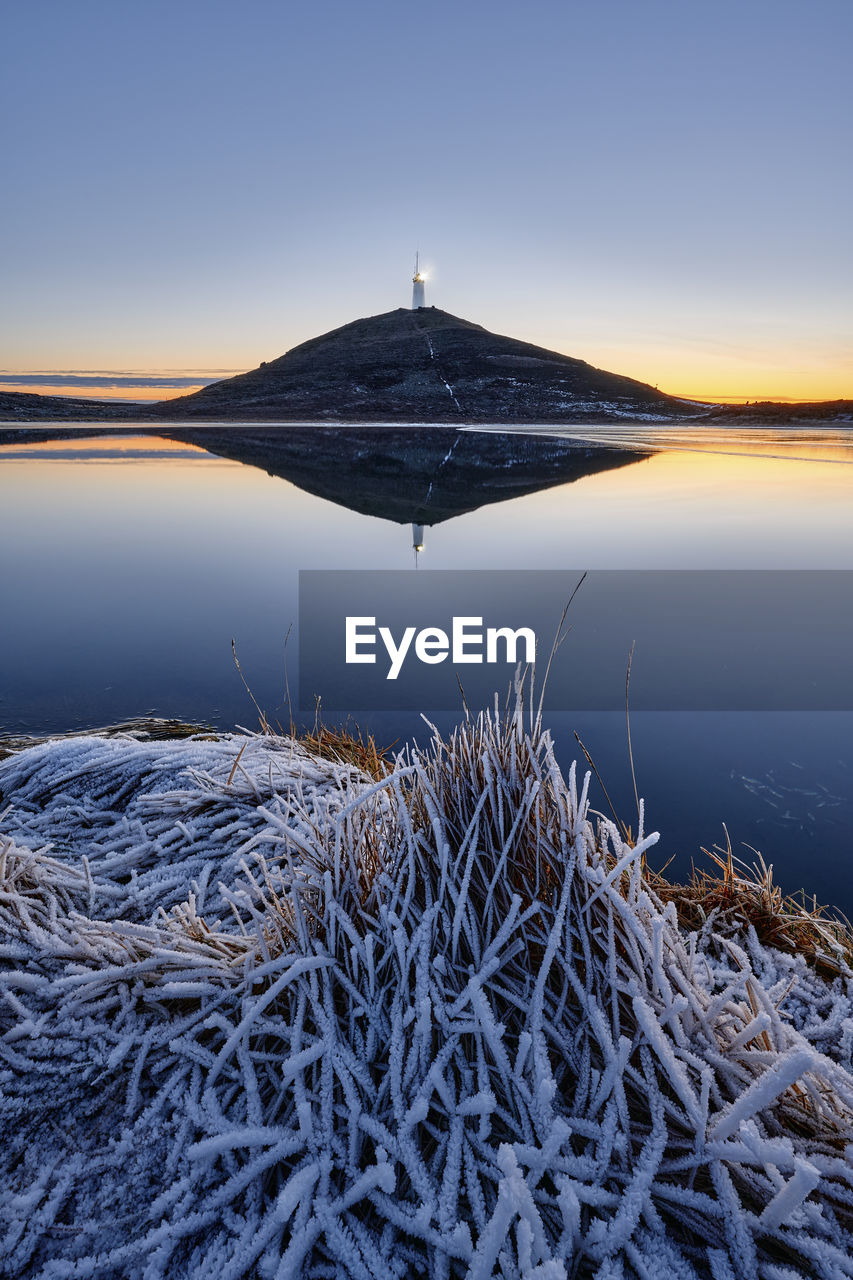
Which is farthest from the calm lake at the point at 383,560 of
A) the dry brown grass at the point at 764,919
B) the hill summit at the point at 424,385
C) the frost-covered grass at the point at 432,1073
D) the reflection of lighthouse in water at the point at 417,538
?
the hill summit at the point at 424,385

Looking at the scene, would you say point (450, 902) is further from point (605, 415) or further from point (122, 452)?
point (605, 415)

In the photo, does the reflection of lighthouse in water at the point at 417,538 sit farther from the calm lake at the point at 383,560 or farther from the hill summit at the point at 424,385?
the hill summit at the point at 424,385

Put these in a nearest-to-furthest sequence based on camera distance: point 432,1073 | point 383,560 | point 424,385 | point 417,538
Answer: point 432,1073 < point 383,560 < point 417,538 < point 424,385

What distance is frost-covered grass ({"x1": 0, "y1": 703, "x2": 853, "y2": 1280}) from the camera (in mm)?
1000

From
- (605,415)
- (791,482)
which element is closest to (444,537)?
(791,482)

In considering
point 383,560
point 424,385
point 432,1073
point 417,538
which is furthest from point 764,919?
point 424,385

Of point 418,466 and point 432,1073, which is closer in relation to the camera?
point 432,1073

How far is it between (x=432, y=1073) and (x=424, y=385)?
237ft

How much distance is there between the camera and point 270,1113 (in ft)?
3.96

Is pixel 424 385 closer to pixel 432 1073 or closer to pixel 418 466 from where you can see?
pixel 418 466

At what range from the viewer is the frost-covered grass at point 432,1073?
39.4 inches

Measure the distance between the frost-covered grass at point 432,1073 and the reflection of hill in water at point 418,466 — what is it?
10520mm

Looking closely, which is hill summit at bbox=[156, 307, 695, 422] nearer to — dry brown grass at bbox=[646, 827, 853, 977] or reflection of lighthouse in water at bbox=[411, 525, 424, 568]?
reflection of lighthouse in water at bbox=[411, 525, 424, 568]

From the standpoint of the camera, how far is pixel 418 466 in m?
18.9
